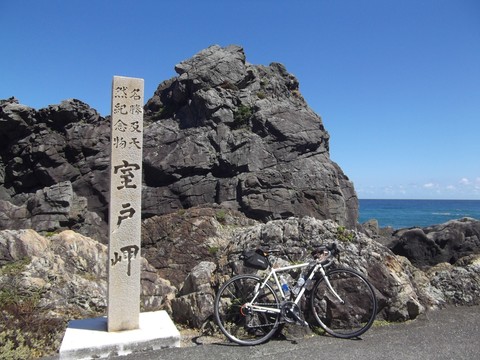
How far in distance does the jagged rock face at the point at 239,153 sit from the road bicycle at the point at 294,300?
25750 millimetres

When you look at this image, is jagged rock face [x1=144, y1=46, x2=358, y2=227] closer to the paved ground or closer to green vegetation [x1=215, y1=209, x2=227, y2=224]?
green vegetation [x1=215, y1=209, x2=227, y2=224]

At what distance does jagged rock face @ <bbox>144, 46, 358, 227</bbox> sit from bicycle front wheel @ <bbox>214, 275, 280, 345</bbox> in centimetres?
2578

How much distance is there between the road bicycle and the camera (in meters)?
5.25

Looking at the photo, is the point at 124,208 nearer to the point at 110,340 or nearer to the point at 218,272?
the point at 110,340

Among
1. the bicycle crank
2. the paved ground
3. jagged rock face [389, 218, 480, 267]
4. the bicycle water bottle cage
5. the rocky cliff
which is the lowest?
jagged rock face [389, 218, 480, 267]

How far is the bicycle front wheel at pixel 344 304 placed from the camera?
557 centimetres

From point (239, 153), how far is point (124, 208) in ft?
98.0

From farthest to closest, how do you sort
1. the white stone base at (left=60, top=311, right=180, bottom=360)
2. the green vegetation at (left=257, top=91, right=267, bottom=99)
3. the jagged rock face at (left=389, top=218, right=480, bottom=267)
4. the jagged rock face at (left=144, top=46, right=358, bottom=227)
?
the green vegetation at (left=257, top=91, right=267, bottom=99) < the jagged rock face at (left=144, top=46, right=358, bottom=227) < the jagged rock face at (left=389, top=218, right=480, bottom=267) < the white stone base at (left=60, top=311, right=180, bottom=360)

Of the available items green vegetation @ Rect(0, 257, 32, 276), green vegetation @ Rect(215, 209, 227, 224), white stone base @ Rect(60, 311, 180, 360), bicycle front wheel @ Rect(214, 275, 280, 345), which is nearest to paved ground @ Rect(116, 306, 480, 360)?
white stone base @ Rect(60, 311, 180, 360)

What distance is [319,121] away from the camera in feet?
123

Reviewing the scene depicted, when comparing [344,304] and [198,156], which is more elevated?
[198,156]

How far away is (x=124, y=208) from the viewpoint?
5371mm

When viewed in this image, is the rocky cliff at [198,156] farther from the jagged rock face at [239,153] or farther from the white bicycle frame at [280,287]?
the white bicycle frame at [280,287]

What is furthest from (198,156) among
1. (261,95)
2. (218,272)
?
(218,272)
